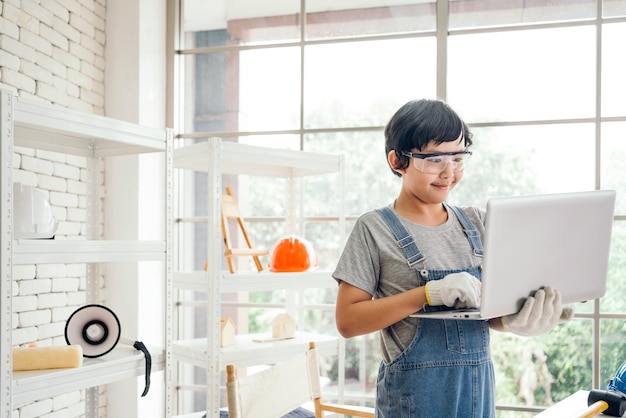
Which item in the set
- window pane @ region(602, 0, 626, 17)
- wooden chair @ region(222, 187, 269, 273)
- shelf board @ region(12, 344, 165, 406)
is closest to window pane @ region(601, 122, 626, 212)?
window pane @ region(602, 0, 626, 17)

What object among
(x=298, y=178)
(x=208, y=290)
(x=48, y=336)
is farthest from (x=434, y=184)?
(x=48, y=336)

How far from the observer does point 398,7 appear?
9.92 feet

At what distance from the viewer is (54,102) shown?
8.89 feet

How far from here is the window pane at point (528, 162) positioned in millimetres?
2814

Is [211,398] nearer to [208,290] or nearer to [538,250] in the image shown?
[208,290]

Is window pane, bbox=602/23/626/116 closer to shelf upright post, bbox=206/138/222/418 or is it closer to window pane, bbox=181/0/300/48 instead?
window pane, bbox=181/0/300/48

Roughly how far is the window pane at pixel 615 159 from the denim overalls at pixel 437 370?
160cm

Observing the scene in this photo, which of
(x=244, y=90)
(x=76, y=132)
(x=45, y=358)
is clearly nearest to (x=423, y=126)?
(x=76, y=132)

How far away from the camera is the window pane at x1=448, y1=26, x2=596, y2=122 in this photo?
2824 mm

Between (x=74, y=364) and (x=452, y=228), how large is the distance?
1153 millimetres

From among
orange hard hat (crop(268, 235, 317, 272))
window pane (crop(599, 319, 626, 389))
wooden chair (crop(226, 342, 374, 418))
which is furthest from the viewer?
window pane (crop(599, 319, 626, 389))

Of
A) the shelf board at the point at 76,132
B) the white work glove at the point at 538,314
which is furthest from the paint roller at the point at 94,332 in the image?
the white work glove at the point at 538,314

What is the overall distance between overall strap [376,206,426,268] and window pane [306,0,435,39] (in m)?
1.74

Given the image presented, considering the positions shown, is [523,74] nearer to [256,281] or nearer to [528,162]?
[528,162]
